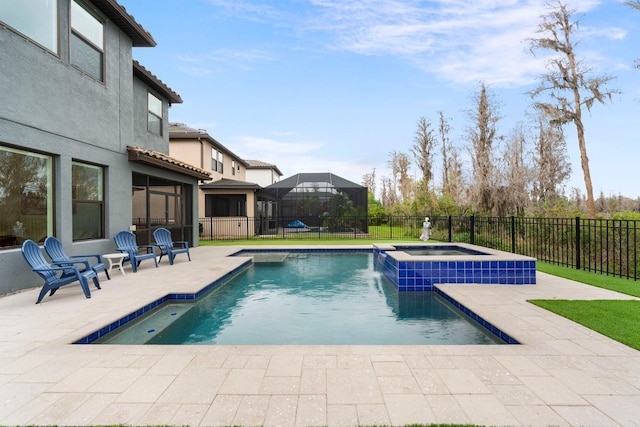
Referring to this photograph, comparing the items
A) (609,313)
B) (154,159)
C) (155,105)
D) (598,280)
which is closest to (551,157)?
(598,280)

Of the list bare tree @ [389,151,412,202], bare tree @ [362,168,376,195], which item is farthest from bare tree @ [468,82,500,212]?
bare tree @ [362,168,376,195]

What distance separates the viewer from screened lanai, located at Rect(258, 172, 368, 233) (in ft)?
59.2

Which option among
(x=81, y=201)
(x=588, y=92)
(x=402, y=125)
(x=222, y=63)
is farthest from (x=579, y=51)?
(x=81, y=201)

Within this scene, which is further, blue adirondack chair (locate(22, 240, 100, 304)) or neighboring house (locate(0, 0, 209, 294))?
neighboring house (locate(0, 0, 209, 294))

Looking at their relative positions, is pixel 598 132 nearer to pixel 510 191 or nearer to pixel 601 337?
pixel 510 191

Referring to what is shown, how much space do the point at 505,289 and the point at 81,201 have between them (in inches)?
340

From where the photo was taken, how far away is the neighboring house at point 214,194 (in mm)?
17672

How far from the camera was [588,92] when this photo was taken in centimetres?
→ 1502

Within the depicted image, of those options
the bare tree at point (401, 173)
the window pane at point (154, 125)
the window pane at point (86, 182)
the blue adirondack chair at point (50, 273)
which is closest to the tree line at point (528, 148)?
the bare tree at point (401, 173)

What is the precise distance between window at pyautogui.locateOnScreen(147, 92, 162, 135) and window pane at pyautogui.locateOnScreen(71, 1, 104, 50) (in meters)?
2.77

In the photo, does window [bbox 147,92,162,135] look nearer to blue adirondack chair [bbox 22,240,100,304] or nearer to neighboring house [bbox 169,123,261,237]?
blue adirondack chair [bbox 22,240,100,304]

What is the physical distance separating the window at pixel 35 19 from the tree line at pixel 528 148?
16003 millimetres

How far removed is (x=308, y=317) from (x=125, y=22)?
812cm

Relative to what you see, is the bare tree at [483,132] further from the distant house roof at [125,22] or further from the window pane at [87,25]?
the window pane at [87,25]
